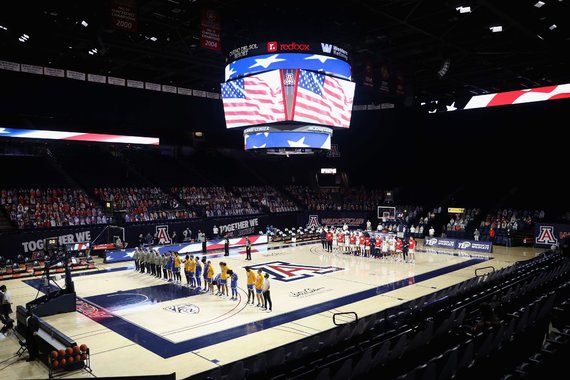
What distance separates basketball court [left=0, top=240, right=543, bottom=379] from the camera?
12547mm

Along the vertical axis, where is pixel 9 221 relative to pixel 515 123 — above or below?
below

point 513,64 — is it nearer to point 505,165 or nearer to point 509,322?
point 505,165

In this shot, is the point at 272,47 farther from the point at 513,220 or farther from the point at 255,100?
the point at 513,220

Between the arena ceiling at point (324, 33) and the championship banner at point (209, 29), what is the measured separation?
227 cm

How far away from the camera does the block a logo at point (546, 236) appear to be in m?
32.2

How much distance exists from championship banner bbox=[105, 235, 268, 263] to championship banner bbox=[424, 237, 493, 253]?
1321 cm

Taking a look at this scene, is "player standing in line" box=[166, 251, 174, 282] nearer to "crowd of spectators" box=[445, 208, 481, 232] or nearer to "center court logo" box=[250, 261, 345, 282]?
"center court logo" box=[250, 261, 345, 282]

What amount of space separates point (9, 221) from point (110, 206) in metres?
6.90

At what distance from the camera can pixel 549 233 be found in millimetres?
32469

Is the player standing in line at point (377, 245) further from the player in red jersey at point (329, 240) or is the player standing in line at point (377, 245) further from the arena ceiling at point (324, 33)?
the arena ceiling at point (324, 33)

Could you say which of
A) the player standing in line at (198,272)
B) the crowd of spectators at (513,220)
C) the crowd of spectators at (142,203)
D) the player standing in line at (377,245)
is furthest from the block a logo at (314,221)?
the player standing in line at (198,272)

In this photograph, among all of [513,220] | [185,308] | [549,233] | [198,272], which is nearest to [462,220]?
[513,220]

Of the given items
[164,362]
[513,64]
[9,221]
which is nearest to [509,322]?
[164,362]

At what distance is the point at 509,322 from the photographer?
29.9ft
